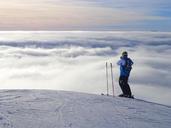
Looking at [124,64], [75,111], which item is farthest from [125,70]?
[75,111]

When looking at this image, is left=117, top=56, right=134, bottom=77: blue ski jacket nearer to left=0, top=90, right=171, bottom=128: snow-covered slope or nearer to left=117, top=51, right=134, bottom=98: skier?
left=117, top=51, right=134, bottom=98: skier

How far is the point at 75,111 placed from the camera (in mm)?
13562

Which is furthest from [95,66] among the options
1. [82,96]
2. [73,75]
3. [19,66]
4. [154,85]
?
[82,96]

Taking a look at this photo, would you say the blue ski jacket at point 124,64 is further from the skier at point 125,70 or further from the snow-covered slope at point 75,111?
the snow-covered slope at point 75,111

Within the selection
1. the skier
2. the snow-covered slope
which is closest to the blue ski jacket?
the skier

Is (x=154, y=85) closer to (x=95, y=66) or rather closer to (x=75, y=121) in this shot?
(x=95, y=66)

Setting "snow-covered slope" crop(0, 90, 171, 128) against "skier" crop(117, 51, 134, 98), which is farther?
"skier" crop(117, 51, 134, 98)

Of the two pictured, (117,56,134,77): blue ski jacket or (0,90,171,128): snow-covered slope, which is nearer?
(0,90,171,128): snow-covered slope

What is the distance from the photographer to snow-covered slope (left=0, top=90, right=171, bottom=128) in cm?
1202

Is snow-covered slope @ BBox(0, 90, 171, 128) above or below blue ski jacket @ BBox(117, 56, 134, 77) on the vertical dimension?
below

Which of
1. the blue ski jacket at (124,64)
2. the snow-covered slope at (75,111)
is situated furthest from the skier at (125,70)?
the snow-covered slope at (75,111)

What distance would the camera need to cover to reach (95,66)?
7042 inches

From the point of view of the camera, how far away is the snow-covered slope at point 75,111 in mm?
12023

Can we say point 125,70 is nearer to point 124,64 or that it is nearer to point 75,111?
point 124,64
